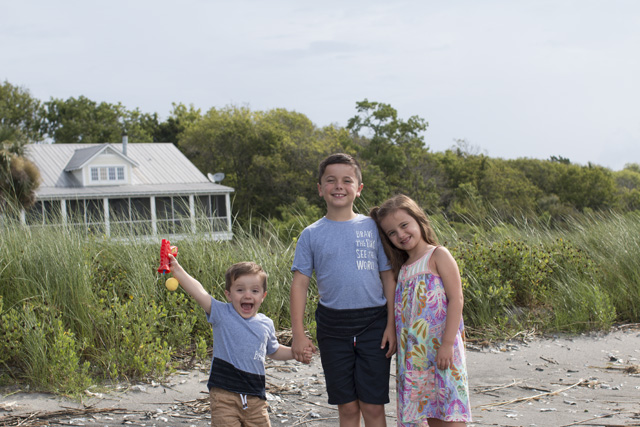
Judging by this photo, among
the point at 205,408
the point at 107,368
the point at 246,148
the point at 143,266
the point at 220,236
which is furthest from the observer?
the point at 246,148

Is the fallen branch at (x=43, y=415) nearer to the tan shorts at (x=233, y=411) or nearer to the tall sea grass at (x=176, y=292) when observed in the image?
the tall sea grass at (x=176, y=292)

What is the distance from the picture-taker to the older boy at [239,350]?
11.3 feet

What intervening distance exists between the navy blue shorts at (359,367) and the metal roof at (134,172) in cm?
3037

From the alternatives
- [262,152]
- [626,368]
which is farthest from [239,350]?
[262,152]

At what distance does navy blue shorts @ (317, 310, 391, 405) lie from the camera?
339 cm

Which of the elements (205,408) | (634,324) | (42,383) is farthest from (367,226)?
(634,324)

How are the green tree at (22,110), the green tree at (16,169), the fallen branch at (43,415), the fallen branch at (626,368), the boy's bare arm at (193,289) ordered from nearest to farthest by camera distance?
the boy's bare arm at (193,289) < the fallen branch at (43,415) < the fallen branch at (626,368) < the green tree at (16,169) < the green tree at (22,110)

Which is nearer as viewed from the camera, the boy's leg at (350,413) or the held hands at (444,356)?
the held hands at (444,356)

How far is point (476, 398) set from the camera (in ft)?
16.0

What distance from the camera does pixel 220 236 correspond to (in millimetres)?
7414

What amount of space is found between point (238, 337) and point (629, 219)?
27.4 feet

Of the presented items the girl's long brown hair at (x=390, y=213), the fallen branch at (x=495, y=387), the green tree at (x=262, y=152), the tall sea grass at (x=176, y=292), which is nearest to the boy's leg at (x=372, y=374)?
the girl's long brown hair at (x=390, y=213)

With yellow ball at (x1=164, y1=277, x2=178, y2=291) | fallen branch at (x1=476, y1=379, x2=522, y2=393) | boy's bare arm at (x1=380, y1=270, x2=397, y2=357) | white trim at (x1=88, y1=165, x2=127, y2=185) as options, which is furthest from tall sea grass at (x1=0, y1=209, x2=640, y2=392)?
white trim at (x1=88, y1=165, x2=127, y2=185)

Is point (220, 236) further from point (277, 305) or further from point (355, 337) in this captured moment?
point (355, 337)
